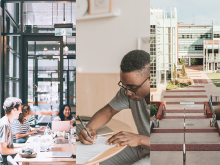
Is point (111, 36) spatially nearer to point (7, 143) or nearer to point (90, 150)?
point (90, 150)

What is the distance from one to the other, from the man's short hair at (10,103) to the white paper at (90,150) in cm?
228

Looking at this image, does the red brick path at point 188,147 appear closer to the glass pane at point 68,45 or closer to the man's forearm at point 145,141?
the man's forearm at point 145,141

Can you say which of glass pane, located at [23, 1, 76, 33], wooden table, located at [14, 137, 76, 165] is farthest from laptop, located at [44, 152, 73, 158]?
glass pane, located at [23, 1, 76, 33]

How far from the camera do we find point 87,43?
59 cm

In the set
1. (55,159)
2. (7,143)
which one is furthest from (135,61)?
(7,143)

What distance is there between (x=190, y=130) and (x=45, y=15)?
2502 millimetres

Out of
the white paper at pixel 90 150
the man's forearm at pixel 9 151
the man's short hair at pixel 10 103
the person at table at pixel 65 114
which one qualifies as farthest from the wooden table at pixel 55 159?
the white paper at pixel 90 150

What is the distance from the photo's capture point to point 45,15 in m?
2.97

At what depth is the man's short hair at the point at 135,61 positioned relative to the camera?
537 mm

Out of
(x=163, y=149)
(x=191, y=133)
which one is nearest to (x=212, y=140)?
(x=191, y=133)

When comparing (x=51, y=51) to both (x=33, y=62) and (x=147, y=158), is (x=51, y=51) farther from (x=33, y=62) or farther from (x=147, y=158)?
(x=147, y=158)

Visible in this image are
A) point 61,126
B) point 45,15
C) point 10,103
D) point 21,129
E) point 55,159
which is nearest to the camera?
point 55,159

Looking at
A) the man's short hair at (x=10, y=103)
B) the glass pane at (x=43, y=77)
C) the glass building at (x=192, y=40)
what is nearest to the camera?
the glass building at (x=192, y=40)

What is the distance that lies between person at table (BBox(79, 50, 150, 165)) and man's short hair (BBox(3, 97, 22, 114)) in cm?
233
